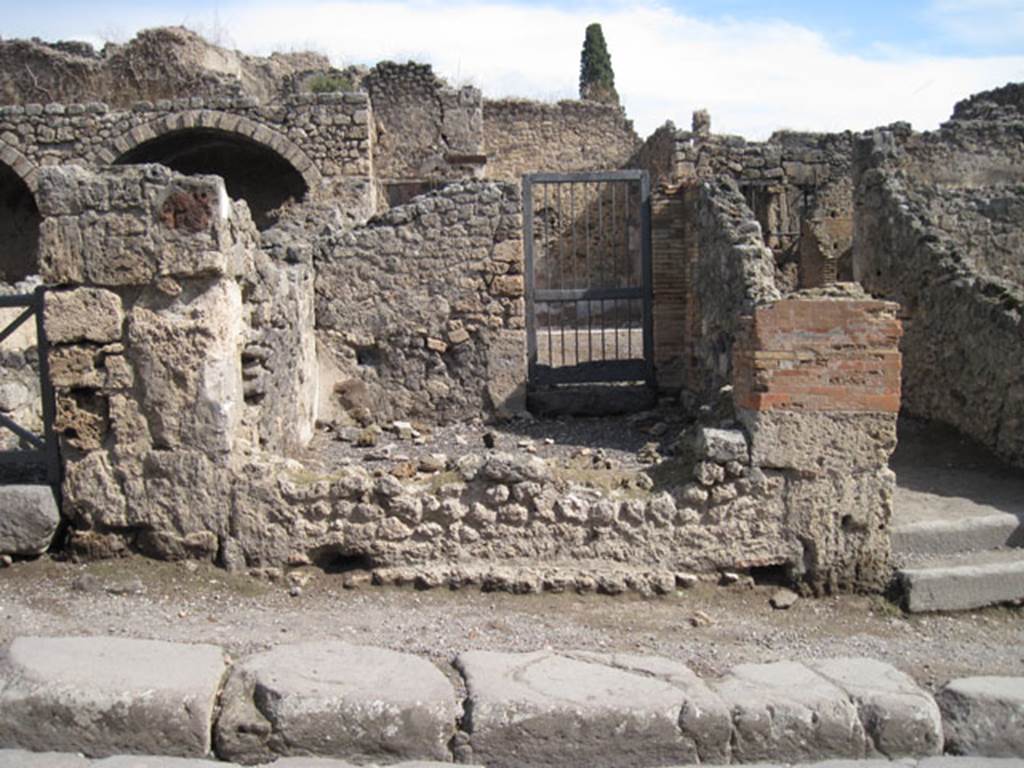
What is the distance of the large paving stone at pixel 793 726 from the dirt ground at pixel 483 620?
42cm

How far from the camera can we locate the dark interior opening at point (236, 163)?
48.3 feet

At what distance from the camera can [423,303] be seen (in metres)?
9.06

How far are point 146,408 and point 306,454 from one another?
2.73 metres

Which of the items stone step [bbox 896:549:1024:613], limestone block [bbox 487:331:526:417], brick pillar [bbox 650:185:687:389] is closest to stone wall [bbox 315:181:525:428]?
limestone block [bbox 487:331:526:417]

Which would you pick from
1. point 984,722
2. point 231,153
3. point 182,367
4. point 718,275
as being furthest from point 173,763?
point 231,153

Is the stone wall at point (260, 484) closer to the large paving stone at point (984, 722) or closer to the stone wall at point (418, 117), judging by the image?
the large paving stone at point (984, 722)

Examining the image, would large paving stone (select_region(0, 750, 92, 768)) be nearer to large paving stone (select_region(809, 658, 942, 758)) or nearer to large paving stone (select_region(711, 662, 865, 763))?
large paving stone (select_region(711, 662, 865, 763))

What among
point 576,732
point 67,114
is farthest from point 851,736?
point 67,114

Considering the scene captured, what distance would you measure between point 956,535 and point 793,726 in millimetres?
2498

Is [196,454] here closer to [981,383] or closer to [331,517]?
[331,517]

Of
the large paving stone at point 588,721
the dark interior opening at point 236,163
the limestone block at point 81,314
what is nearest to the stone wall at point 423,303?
the limestone block at point 81,314

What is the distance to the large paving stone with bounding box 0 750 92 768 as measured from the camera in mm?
3205

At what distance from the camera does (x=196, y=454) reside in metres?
4.66

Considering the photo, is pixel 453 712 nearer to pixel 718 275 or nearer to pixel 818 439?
pixel 818 439
